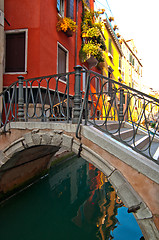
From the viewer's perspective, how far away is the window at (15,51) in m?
6.69

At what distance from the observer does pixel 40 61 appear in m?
6.49

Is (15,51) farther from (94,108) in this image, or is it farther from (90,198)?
(90,198)

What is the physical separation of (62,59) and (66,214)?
6.13 m

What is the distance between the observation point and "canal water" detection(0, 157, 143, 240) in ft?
13.1

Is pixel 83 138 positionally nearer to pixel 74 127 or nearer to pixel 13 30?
pixel 74 127

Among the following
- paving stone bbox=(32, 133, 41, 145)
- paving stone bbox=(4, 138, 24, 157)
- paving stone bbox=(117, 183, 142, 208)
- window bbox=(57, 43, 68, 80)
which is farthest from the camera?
window bbox=(57, 43, 68, 80)

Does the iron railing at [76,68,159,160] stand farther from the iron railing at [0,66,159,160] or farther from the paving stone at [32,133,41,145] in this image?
the paving stone at [32,133,41,145]

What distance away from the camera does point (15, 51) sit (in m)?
6.79

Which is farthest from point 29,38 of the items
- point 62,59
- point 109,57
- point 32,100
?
point 109,57

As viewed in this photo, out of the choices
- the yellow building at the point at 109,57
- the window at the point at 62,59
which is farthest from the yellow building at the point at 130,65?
the window at the point at 62,59

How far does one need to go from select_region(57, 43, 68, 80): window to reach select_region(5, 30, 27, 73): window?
1642 mm

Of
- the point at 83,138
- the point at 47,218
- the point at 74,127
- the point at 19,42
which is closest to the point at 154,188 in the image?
the point at 83,138

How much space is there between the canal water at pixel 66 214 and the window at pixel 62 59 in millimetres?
4645

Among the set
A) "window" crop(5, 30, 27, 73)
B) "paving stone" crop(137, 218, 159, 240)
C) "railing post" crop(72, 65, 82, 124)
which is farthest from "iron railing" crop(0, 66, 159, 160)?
"window" crop(5, 30, 27, 73)
